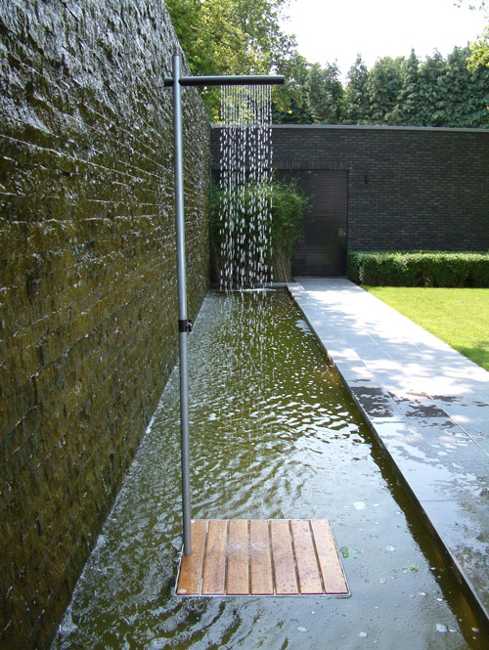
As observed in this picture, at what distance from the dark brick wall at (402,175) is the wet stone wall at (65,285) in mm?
10293

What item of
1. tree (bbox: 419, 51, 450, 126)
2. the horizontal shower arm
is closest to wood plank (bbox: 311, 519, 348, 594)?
the horizontal shower arm

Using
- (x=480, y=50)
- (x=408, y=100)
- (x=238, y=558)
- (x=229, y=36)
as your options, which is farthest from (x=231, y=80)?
(x=408, y=100)

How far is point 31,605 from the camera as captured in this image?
80.2 inches

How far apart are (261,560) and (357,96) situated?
37800 mm

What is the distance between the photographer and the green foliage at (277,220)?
12.3m

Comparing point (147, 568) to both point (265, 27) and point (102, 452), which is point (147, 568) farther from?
point (265, 27)

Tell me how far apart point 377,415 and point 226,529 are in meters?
1.84

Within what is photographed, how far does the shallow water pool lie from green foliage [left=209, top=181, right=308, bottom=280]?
668cm

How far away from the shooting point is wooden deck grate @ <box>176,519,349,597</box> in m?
2.63

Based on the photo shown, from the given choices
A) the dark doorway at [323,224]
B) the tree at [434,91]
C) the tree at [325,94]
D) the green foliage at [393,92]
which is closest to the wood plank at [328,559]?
the dark doorway at [323,224]

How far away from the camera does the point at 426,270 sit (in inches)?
506

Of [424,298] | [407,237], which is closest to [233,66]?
[407,237]

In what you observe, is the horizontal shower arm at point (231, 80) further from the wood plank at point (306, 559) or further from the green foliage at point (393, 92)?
the green foliage at point (393, 92)

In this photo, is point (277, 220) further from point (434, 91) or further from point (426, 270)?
point (434, 91)
